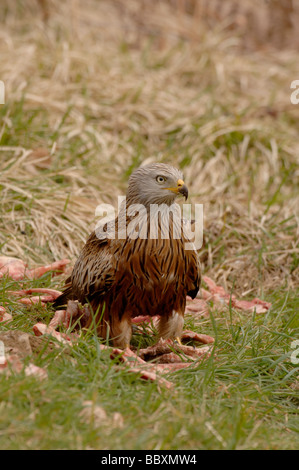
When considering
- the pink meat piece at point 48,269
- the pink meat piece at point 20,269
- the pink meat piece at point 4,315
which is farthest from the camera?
the pink meat piece at point 48,269

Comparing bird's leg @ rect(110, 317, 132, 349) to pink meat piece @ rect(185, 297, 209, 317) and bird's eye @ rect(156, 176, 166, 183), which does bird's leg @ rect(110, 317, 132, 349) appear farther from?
pink meat piece @ rect(185, 297, 209, 317)

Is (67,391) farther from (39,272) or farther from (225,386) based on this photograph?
(39,272)

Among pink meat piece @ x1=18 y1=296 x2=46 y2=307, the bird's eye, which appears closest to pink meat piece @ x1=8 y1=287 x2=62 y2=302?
pink meat piece @ x1=18 y1=296 x2=46 y2=307

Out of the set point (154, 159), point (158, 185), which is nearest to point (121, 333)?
point (158, 185)

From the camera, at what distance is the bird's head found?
3.79m

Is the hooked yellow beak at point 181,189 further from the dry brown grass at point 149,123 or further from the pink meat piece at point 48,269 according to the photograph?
the dry brown grass at point 149,123

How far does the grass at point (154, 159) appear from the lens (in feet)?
9.55

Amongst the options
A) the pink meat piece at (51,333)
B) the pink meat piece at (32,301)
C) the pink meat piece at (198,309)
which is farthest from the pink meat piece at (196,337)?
the pink meat piece at (32,301)

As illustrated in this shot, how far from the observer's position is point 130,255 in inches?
148

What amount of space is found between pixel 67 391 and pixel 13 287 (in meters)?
1.67

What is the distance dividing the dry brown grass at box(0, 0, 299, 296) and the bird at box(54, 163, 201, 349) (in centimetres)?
156

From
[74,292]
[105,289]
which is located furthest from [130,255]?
[74,292]

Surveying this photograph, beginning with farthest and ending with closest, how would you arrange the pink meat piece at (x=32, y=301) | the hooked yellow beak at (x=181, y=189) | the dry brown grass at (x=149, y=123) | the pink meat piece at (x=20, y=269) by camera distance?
1. the dry brown grass at (x=149, y=123)
2. the pink meat piece at (x=20, y=269)
3. the pink meat piece at (x=32, y=301)
4. the hooked yellow beak at (x=181, y=189)

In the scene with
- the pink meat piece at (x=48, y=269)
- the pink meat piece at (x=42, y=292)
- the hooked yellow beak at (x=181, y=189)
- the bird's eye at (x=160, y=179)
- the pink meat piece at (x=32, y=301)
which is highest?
the bird's eye at (x=160, y=179)
